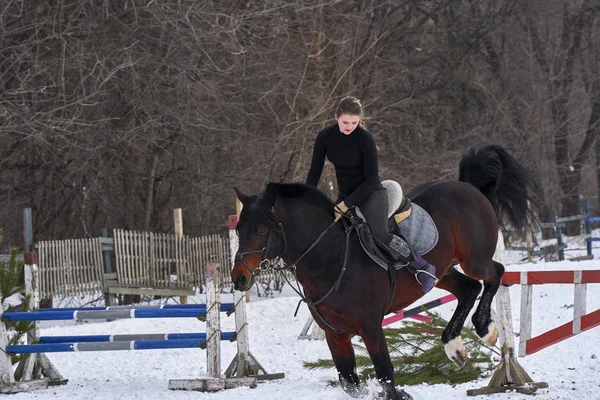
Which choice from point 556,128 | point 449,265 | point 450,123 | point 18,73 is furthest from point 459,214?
point 556,128

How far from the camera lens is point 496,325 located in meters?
7.20

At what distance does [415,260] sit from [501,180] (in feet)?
5.35

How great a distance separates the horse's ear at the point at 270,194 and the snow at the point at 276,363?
4.81 ft

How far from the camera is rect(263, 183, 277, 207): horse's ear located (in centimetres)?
544

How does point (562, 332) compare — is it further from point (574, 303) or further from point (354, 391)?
point (354, 391)

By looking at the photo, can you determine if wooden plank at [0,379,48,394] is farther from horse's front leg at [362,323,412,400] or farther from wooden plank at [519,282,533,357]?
wooden plank at [519,282,533,357]

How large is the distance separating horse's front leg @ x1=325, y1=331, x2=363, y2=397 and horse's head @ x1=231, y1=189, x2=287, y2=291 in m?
0.85

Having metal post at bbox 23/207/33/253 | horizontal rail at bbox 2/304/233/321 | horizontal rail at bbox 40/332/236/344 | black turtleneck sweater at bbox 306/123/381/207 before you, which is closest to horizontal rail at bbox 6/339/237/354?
horizontal rail at bbox 40/332/236/344

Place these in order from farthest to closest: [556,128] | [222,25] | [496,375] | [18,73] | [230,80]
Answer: [556,128] < [230,80] < [222,25] < [18,73] < [496,375]

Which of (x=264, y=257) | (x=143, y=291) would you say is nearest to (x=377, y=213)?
(x=264, y=257)

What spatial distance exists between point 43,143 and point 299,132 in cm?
575

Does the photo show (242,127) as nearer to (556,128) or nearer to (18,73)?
(18,73)

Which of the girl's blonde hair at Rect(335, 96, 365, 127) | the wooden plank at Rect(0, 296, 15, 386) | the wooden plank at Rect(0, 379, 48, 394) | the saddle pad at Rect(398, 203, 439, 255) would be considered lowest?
the wooden plank at Rect(0, 379, 48, 394)

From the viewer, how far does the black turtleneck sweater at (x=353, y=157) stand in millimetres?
5719
